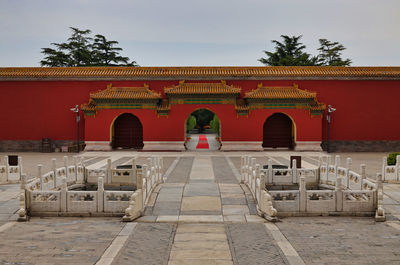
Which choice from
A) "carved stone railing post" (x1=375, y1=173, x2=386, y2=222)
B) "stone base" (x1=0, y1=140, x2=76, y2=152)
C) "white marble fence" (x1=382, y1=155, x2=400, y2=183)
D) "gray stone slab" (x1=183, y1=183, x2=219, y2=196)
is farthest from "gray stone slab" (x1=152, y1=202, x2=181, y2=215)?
"stone base" (x1=0, y1=140, x2=76, y2=152)

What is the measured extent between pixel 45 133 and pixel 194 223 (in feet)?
66.7

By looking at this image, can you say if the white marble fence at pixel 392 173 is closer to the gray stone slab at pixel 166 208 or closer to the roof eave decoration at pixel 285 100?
the gray stone slab at pixel 166 208

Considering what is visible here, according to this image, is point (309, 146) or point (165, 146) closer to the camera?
point (309, 146)

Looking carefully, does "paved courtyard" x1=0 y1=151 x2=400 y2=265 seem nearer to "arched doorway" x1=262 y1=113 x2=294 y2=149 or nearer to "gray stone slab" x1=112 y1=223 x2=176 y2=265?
"gray stone slab" x1=112 y1=223 x2=176 y2=265

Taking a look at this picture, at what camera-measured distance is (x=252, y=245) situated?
6629 mm

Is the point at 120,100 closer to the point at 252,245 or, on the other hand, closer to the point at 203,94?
the point at 203,94

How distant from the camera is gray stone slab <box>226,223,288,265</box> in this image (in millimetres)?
5926

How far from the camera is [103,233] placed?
733 centimetres

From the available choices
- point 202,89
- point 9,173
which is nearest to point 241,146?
point 202,89

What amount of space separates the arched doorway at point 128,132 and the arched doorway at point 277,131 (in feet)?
30.8

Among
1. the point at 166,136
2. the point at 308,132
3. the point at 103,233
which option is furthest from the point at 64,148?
the point at 103,233

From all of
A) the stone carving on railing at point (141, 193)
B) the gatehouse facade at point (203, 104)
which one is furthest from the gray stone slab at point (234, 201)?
the gatehouse facade at point (203, 104)

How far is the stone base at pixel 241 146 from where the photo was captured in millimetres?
24359

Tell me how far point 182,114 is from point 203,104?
5.42 ft
